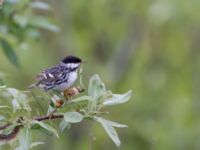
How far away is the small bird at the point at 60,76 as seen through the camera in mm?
3965

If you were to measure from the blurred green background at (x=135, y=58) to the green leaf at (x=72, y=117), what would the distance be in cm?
591

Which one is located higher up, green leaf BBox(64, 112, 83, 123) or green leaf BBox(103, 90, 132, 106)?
green leaf BBox(103, 90, 132, 106)

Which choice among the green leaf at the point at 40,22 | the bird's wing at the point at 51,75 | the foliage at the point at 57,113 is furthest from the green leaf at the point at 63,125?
the green leaf at the point at 40,22

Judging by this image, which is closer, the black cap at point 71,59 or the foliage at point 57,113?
the foliage at point 57,113

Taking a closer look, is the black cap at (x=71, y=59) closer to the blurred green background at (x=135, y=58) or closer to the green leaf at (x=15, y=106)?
the green leaf at (x=15, y=106)

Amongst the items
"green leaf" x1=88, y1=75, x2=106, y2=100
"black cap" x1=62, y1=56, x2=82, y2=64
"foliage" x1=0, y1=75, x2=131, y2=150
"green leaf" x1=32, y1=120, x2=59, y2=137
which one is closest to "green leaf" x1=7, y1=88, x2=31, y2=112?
"foliage" x1=0, y1=75, x2=131, y2=150

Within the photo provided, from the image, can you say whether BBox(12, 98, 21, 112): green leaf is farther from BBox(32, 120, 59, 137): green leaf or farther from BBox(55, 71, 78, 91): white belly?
BBox(55, 71, 78, 91): white belly

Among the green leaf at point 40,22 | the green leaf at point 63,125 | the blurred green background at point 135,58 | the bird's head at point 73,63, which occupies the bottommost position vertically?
the blurred green background at point 135,58

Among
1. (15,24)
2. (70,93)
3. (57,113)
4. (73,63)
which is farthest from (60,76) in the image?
(15,24)

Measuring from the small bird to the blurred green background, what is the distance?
5188 mm

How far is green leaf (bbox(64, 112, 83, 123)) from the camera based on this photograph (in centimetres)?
340

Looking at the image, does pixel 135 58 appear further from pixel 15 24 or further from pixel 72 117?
pixel 72 117

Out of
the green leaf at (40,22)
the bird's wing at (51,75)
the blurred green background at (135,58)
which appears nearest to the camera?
the bird's wing at (51,75)

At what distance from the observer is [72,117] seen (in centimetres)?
341
